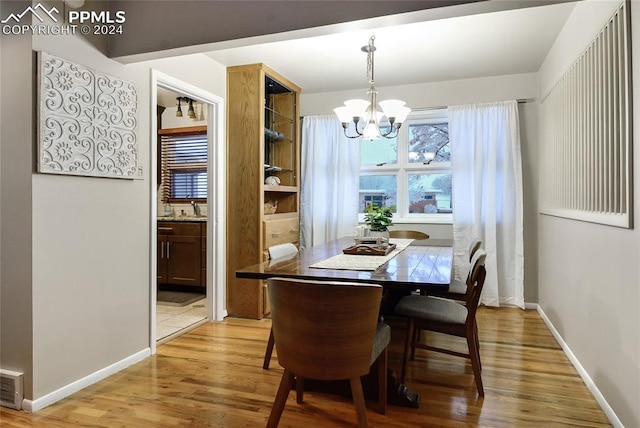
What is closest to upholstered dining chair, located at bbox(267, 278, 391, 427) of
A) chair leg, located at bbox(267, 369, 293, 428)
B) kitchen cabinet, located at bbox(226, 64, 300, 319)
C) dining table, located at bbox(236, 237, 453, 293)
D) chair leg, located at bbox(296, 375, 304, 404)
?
chair leg, located at bbox(267, 369, 293, 428)

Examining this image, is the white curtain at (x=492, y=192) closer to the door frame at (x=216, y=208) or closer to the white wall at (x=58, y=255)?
the door frame at (x=216, y=208)

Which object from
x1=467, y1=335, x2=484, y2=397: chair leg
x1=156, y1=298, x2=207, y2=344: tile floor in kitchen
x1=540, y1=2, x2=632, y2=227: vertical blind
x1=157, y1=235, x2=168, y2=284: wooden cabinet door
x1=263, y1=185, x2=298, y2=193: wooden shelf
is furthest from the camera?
x1=157, y1=235, x2=168, y2=284: wooden cabinet door

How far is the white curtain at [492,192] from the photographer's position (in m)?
4.04

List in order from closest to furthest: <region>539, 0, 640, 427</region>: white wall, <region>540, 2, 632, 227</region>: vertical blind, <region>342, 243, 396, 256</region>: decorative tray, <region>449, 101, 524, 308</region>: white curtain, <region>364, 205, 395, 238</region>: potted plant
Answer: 1. <region>539, 0, 640, 427</region>: white wall
2. <region>540, 2, 632, 227</region>: vertical blind
3. <region>342, 243, 396, 256</region>: decorative tray
4. <region>364, 205, 395, 238</region>: potted plant
5. <region>449, 101, 524, 308</region>: white curtain

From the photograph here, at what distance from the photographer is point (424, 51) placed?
3.39 metres

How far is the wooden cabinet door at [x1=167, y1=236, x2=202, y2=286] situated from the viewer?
15.2 feet

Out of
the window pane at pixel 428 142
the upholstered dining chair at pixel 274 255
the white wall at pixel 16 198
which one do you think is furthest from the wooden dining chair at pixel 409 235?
the white wall at pixel 16 198

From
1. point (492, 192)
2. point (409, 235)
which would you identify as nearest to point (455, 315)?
point (409, 235)

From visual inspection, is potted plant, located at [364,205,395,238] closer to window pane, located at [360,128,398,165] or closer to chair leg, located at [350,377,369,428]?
chair leg, located at [350,377,369,428]

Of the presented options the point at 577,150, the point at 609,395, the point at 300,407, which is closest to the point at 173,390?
the point at 300,407

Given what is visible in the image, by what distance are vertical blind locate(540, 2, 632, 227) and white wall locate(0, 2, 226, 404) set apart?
2.80m

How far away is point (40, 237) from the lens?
208cm

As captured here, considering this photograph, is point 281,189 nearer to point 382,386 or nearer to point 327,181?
point 327,181

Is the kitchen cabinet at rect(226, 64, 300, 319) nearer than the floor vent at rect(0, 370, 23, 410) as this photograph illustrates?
No
